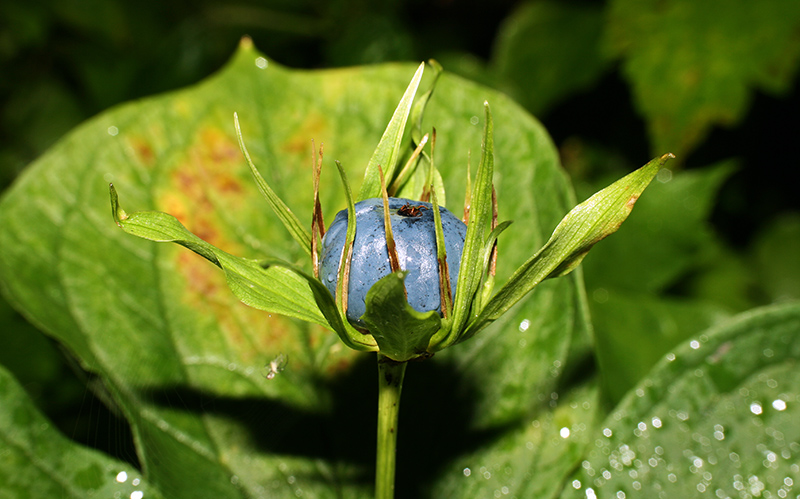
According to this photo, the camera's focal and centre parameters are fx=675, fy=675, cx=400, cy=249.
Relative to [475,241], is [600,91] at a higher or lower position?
lower

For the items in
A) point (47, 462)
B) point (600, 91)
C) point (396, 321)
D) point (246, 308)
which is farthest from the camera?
point (600, 91)

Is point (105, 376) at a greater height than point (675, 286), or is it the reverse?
point (105, 376)

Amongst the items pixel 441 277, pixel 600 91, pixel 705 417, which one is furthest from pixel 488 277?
pixel 600 91

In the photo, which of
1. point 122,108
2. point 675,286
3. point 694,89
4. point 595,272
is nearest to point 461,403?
point 122,108

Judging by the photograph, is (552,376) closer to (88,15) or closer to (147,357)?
(147,357)

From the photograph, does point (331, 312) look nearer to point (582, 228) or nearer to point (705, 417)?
point (582, 228)

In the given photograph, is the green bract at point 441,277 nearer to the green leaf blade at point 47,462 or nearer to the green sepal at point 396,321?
the green sepal at point 396,321

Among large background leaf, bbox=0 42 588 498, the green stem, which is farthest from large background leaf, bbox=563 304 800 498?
the green stem
